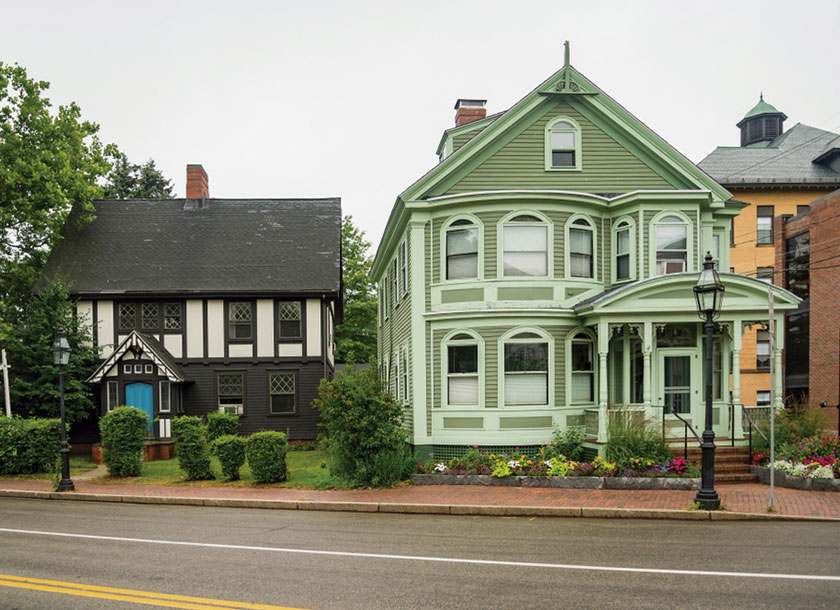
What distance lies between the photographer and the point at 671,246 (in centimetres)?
1833

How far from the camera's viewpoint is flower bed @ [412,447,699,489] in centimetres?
1537

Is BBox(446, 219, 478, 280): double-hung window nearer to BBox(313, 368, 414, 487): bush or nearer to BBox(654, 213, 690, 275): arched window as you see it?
BBox(313, 368, 414, 487): bush

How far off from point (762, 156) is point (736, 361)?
30660 mm

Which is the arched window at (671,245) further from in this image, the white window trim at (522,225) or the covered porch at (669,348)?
the white window trim at (522,225)

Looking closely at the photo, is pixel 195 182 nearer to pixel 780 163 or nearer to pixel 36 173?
pixel 36 173

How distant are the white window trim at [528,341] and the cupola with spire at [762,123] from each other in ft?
132

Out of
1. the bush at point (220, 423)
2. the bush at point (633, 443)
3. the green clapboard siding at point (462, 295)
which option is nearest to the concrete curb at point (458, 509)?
the bush at point (633, 443)

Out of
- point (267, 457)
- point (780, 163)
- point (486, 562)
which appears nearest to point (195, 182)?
point (267, 457)

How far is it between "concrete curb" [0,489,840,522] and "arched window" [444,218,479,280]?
6293mm

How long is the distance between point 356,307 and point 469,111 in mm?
21396

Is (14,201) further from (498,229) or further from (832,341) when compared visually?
(832,341)

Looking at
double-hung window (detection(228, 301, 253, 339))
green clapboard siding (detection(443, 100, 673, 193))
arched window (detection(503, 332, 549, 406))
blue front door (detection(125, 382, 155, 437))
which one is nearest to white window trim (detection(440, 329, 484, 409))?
arched window (detection(503, 332, 549, 406))

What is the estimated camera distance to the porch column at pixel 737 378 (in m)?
16.6

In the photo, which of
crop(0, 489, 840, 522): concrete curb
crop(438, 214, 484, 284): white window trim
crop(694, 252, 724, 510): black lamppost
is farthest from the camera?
crop(438, 214, 484, 284): white window trim
